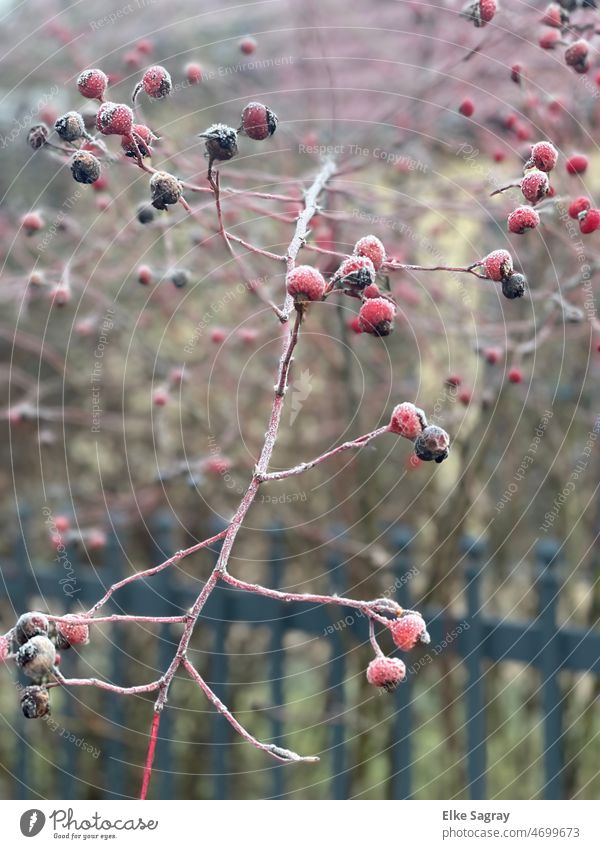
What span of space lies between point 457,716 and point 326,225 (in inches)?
33.4

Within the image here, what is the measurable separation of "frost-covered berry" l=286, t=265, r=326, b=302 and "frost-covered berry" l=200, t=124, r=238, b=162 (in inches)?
4.5

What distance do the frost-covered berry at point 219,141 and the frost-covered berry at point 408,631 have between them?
307 millimetres

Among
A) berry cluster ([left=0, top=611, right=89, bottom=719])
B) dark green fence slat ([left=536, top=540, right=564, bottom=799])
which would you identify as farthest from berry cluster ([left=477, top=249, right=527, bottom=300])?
dark green fence slat ([left=536, top=540, right=564, bottom=799])

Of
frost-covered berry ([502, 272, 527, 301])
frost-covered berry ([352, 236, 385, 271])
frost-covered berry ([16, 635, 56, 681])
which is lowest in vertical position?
frost-covered berry ([16, 635, 56, 681])

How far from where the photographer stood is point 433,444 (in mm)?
562

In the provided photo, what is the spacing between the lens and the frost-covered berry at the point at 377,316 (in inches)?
22.7

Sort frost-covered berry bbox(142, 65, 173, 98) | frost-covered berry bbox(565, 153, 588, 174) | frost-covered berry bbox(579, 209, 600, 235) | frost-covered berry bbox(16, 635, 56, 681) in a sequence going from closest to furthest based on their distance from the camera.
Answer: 1. frost-covered berry bbox(16, 635, 56, 681)
2. frost-covered berry bbox(142, 65, 173, 98)
3. frost-covered berry bbox(579, 209, 600, 235)
4. frost-covered berry bbox(565, 153, 588, 174)

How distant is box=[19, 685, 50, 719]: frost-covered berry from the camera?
54cm

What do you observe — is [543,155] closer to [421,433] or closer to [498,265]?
[498,265]

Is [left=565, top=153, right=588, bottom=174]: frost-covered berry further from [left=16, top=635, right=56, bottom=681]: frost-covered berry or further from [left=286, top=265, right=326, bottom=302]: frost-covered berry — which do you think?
[left=16, top=635, right=56, bottom=681]: frost-covered berry

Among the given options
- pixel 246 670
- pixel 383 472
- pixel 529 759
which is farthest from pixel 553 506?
pixel 246 670
